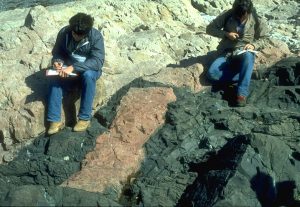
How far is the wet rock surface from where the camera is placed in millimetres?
5875

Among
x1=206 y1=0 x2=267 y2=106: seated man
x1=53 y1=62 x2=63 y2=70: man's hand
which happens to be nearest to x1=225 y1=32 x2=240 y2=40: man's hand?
x1=206 y1=0 x2=267 y2=106: seated man

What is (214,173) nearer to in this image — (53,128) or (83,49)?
(53,128)

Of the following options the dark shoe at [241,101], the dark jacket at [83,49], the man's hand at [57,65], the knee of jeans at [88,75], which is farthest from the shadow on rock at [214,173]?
the man's hand at [57,65]

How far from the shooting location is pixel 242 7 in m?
7.83

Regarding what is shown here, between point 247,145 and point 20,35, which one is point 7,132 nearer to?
point 20,35

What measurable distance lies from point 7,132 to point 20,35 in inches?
88.0

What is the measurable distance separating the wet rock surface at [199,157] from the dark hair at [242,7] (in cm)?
120

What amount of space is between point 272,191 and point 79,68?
3.14 meters

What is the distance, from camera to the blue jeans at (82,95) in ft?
24.0

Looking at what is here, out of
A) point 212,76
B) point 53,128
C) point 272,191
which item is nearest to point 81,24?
point 53,128

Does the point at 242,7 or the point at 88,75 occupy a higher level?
the point at 242,7

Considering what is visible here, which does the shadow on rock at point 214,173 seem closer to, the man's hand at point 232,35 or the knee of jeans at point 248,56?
the knee of jeans at point 248,56

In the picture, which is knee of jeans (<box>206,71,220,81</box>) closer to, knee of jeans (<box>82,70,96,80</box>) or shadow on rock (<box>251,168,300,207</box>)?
knee of jeans (<box>82,70,96,80</box>)

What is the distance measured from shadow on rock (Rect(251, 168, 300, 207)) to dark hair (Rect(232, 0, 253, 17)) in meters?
2.75
